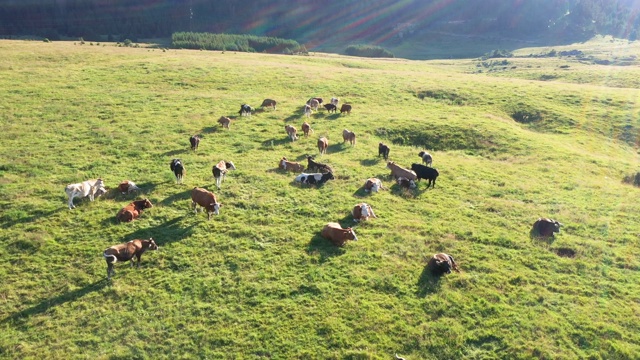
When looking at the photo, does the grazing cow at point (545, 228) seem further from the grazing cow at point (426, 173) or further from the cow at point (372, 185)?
the cow at point (372, 185)

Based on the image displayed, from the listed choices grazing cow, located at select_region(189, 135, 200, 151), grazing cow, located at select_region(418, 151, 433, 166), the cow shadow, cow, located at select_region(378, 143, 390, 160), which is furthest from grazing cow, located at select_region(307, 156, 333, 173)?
the cow shadow

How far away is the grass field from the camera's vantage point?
11.9m

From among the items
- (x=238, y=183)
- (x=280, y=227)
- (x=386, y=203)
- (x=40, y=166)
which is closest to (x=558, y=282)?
(x=386, y=203)

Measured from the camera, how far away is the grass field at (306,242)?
11922mm

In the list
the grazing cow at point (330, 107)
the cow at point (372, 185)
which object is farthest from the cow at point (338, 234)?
the grazing cow at point (330, 107)

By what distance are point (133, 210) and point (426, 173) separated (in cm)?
1427

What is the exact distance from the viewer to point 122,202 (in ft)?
59.5

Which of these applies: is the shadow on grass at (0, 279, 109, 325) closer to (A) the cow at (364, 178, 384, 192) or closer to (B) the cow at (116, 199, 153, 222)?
(B) the cow at (116, 199, 153, 222)

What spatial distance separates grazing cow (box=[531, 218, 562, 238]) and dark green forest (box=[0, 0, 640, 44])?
138542 mm

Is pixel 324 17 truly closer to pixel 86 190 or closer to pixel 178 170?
pixel 178 170

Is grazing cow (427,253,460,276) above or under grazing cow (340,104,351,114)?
under

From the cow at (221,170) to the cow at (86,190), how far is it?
490cm

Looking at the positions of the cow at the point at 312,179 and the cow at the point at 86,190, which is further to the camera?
the cow at the point at 312,179

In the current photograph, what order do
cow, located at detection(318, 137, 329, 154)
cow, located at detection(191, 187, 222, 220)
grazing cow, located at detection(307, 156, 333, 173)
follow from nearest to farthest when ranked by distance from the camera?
cow, located at detection(191, 187, 222, 220) → grazing cow, located at detection(307, 156, 333, 173) → cow, located at detection(318, 137, 329, 154)
